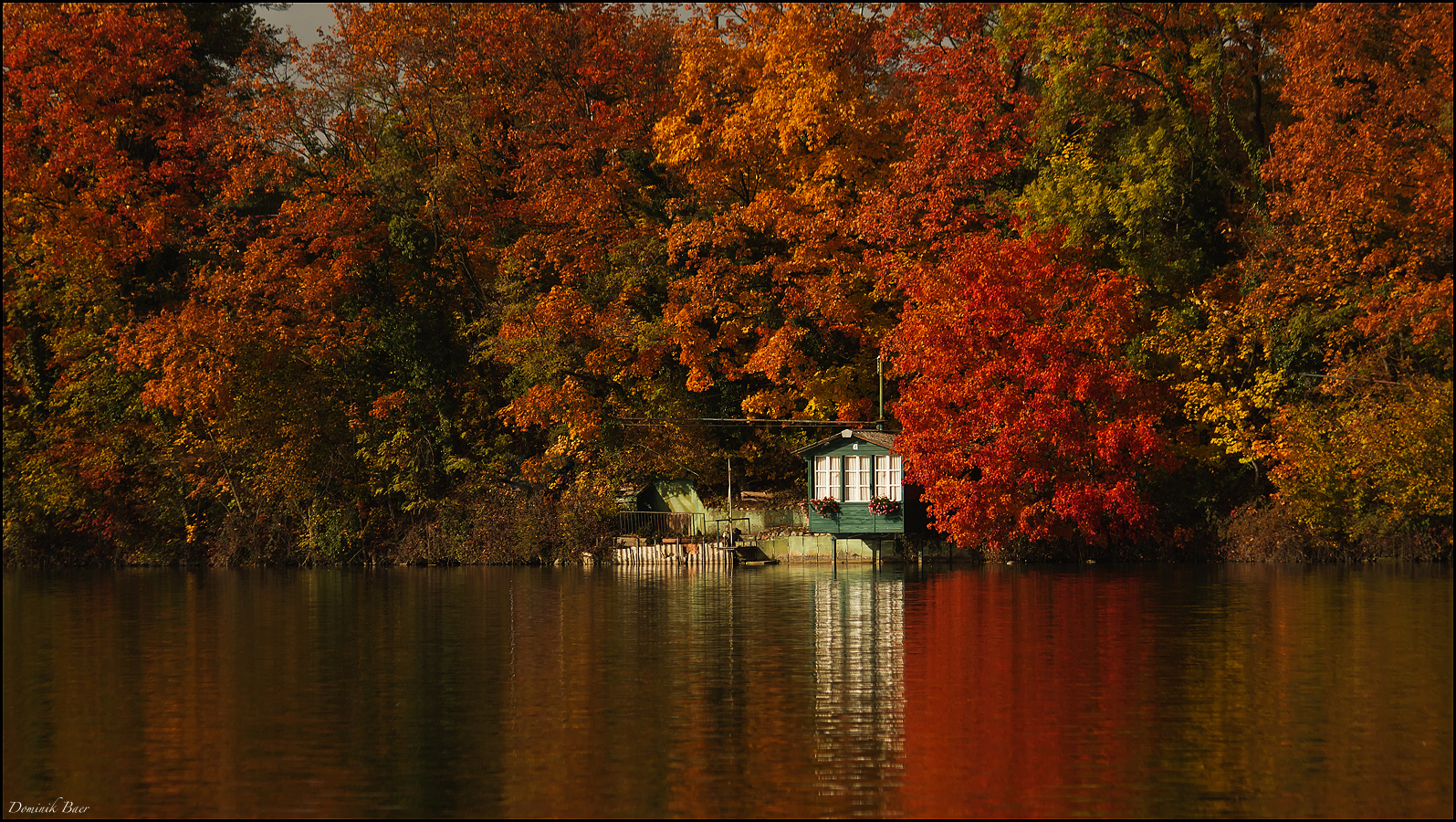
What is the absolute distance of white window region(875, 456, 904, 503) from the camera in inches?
1633

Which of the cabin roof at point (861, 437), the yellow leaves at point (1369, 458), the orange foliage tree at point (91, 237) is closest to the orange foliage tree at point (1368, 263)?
the yellow leaves at point (1369, 458)

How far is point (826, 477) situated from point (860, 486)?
1105 mm

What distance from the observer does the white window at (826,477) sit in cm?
4228

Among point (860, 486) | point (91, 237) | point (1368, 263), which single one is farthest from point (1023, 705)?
point (91, 237)

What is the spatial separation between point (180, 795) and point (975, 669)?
10080mm

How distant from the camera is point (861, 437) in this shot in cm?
4194

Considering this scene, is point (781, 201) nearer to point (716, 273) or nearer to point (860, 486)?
point (716, 273)

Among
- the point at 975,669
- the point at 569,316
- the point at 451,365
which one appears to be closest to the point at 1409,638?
the point at 975,669

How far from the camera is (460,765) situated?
12969 millimetres

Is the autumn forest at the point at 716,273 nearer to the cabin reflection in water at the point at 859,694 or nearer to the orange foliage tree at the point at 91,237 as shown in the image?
the orange foliage tree at the point at 91,237

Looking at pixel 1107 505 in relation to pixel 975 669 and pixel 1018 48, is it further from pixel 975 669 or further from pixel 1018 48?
pixel 975 669

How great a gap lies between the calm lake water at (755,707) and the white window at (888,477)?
39.9 feet

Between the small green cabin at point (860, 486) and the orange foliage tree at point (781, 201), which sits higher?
the orange foliage tree at point (781, 201)

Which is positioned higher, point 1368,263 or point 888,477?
point 1368,263
